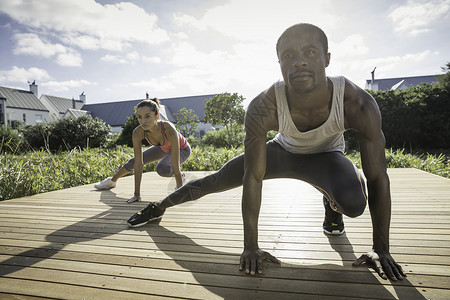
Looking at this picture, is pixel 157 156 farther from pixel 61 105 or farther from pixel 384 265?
pixel 61 105

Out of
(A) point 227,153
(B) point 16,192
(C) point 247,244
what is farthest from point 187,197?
(A) point 227,153

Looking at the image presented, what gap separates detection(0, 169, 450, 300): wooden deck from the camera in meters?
1.20

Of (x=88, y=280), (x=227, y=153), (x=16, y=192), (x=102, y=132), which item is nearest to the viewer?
(x=88, y=280)

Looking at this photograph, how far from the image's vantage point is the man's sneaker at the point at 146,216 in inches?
83.9

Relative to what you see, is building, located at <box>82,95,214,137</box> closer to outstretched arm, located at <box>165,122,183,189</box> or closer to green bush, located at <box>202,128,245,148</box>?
green bush, located at <box>202,128,245,148</box>

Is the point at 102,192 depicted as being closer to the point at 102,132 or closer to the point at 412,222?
the point at 412,222

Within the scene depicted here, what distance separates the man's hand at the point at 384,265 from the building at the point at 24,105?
3129cm

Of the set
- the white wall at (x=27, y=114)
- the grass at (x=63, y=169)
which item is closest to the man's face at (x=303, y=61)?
the grass at (x=63, y=169)

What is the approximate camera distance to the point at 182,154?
12.1 feet

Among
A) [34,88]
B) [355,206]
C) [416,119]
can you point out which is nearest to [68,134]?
[355,206]

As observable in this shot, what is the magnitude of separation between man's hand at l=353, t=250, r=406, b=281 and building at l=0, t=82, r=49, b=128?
31.3 meters

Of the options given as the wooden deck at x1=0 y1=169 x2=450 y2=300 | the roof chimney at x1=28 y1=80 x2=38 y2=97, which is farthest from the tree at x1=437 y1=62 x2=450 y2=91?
the roof chimney at x1=28 y1=80 x2=38 y2=97

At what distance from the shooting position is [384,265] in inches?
51.3

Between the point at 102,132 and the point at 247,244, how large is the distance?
38.5ft
